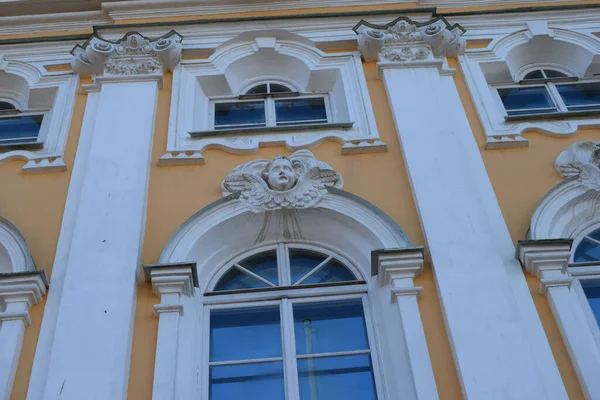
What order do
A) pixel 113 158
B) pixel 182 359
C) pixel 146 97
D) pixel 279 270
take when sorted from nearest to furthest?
1. pixel 182 359
2. pixel 279 270
3. pixel 113 158
4. pixel 146 97

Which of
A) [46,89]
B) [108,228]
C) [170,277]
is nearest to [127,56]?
[46,89]

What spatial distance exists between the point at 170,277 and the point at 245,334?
2.56ft

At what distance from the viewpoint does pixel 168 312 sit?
730cm

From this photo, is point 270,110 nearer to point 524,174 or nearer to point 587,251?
point 524,174

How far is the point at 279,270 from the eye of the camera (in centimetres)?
808

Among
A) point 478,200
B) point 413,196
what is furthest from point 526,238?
point 413,196

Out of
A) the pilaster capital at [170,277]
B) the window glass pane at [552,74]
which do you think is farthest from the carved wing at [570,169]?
the pilaster capital at [170,277]

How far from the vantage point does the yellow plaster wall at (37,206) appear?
7.94 meters

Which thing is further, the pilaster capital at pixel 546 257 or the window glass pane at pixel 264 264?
the window glass pane at pixel 264 264

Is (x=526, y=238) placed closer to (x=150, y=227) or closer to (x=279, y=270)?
(x=279, y=270)

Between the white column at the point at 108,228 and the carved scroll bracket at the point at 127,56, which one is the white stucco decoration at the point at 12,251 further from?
the carved scroll bracket at the point at 127,56

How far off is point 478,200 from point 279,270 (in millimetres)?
1913

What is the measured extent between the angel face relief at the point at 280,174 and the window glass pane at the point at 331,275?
2.86 feet

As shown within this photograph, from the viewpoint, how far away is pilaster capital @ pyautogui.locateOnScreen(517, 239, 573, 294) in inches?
294
